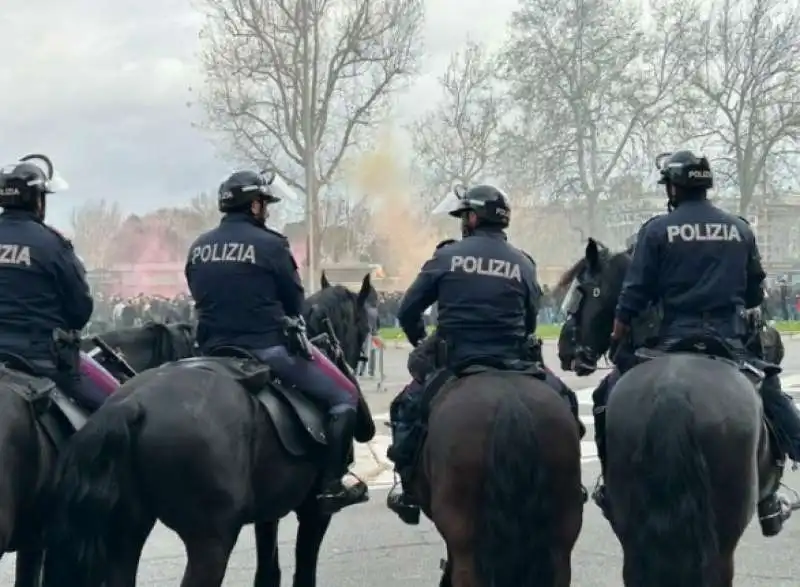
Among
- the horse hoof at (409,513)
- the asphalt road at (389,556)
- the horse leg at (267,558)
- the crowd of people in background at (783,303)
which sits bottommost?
the asphalt road at (389,556)

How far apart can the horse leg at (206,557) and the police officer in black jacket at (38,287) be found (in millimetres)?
1260

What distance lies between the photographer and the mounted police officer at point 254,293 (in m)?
6.33

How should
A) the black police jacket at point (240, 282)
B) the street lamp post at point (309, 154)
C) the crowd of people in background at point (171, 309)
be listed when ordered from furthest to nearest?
the street lamp post at point (309, 154), the crowd of people in background at point (171, 309), the black police jacket at point (240, 282)

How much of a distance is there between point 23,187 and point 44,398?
3.96 ft

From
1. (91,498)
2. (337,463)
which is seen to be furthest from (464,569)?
(91,498)

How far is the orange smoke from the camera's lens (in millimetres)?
38844

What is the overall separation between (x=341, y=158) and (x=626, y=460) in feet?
107

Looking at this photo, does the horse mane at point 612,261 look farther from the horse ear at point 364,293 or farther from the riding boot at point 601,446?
the horse ear at point 364,293

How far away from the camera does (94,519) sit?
17.3 ft

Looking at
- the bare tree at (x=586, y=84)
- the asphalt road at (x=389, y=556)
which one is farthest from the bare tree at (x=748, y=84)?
the asphalt road at (x=389, y=556)

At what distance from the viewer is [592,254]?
7113 millimetres

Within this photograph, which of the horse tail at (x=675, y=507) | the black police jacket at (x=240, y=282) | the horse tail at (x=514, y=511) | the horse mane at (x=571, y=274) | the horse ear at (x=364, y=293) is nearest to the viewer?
the horse tail at (x=675, y=507)

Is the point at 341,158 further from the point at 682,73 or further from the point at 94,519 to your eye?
the point at 94,519

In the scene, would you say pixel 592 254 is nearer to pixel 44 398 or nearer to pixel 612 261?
pixel 612 261
